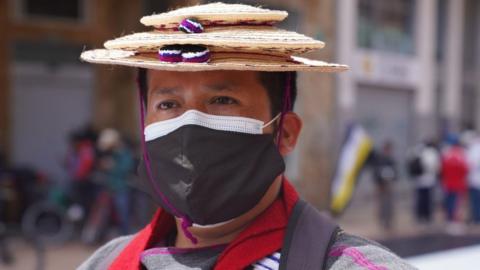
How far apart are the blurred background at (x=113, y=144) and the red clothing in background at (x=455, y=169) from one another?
0.8 inches

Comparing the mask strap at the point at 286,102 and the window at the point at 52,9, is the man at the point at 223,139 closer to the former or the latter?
the mask strap at the point at 286,102

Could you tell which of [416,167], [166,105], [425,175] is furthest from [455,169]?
[166,105]

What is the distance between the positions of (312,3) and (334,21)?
0.58 meters

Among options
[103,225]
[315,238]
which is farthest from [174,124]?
[103,225]

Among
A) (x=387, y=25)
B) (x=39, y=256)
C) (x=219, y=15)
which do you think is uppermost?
(x=219, y=15)

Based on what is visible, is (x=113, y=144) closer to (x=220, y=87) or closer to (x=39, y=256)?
(x=39, y=256)

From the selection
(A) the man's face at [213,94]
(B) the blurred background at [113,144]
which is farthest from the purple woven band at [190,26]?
(B) the blurred background at [113,144]

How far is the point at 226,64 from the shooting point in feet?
5.46

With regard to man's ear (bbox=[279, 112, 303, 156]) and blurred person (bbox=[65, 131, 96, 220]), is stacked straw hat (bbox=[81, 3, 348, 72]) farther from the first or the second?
blurred person (bbox=[65, 131, 96, 220])

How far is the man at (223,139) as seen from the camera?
169 cm

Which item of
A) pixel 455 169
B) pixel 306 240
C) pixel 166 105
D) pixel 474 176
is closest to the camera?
pixel 306 240

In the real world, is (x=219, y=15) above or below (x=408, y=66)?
above

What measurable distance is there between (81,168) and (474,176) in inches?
266

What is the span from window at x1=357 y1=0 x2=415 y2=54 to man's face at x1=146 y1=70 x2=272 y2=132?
14807 mm
